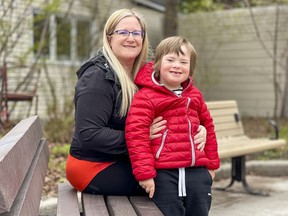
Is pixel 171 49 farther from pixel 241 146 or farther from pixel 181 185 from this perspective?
pixel 241 146

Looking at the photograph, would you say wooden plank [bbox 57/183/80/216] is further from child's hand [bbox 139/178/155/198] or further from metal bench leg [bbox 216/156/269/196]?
metal bench leg [bbox 216/156/269/196]

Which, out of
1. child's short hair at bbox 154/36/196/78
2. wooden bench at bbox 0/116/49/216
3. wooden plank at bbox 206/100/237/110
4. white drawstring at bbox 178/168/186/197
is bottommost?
wooden plank at bbox 206/100/237/110

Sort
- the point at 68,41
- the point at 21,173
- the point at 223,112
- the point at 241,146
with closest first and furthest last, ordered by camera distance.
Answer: the point at 21,173, the point at 241,146, the point at 223,112, the point at 68,41

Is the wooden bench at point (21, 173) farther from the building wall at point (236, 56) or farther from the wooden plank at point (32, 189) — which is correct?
the building wall at point (236, 56)

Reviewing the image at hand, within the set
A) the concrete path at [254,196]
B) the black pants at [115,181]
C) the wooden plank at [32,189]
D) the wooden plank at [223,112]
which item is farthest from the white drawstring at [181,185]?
the wooden plank at [223,112]

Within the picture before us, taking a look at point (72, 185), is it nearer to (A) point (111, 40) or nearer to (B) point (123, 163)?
(B) point (123, 163)

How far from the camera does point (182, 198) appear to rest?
119 inches

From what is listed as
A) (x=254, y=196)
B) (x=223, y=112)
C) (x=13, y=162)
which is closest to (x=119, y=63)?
(x=13, y=162)

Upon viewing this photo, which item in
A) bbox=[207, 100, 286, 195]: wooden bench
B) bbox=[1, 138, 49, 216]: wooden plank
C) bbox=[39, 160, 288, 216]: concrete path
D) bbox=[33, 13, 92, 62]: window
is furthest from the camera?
bbox=[33, 13, 92, 62]: window

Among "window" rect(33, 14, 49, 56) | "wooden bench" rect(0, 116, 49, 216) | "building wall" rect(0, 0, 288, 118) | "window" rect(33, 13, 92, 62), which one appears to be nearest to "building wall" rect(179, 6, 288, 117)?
"building wall" rect(0, 0, 288, 118)

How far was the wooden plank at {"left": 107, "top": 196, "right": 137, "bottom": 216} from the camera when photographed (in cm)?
269

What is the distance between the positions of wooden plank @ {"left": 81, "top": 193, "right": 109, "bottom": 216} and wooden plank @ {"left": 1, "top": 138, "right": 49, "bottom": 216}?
0.26 meters

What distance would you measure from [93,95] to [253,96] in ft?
44.6

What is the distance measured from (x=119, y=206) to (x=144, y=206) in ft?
0.49
